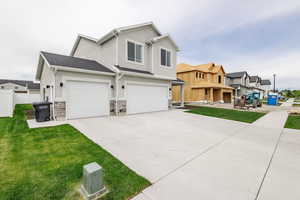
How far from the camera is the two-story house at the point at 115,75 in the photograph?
7.62m

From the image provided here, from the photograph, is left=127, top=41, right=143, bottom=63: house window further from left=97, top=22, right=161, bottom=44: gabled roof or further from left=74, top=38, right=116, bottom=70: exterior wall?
left=74, top=38, right=116, bottom=70: exterior wall

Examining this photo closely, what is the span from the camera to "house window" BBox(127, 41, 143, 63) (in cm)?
1036

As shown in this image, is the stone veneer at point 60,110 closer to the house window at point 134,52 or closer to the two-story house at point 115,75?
the two-story house at point 115,75

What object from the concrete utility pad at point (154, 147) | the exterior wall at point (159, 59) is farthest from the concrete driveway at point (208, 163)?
the exterior wall at point (159, 59)

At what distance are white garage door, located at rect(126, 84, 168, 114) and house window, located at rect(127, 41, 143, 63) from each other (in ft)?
7.29

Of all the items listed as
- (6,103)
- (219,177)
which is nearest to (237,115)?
(219,177)

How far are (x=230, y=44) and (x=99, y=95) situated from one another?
15377mm

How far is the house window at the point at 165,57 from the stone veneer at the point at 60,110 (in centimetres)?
854

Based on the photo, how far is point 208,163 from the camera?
3105 millimetres

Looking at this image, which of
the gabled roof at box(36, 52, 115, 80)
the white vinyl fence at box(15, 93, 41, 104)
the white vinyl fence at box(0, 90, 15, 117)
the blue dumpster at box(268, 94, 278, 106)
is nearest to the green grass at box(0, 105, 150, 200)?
the gabled roof at box(36, 52, 115, 80)

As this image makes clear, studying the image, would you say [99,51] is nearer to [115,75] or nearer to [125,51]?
[125,51]

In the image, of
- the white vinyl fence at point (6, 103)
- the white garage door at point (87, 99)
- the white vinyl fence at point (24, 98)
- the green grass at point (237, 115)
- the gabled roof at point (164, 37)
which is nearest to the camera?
the white garage door at point (87, 99)

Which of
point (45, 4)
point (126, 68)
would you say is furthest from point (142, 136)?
point (45, 4)

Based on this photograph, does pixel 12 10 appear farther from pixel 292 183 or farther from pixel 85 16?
pixel 292 183
